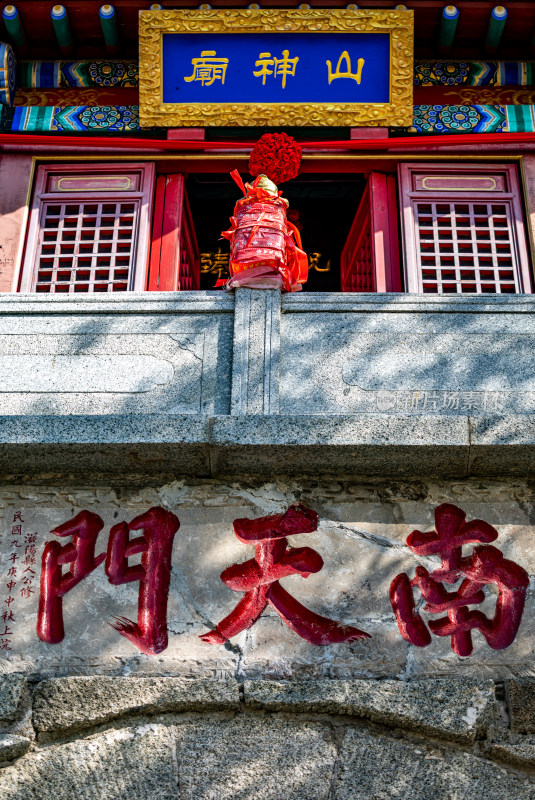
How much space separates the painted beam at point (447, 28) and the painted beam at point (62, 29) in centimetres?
333

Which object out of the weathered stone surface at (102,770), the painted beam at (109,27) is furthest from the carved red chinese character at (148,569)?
the painted beam at (109,27)

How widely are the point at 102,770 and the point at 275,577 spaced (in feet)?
4.65

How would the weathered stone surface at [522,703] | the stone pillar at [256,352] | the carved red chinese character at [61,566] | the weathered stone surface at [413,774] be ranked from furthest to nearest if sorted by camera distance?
the stone pillar at [256,352]
the carved red chinese character at [61,566]
the weathered stone surface at [522,703]
the weathered stone surface at [413,774]

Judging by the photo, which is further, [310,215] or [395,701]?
[310,215]

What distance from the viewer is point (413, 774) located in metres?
5.18

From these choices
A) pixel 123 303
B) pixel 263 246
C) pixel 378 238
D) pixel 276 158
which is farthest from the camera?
pixel 378 238

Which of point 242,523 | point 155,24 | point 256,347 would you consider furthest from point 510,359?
point 155,24

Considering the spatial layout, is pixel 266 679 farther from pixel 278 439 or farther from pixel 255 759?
pixel 278 439

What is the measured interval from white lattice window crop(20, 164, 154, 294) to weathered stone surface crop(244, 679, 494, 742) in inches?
155

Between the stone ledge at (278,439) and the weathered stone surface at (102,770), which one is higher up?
the stone ledge at (278,439)

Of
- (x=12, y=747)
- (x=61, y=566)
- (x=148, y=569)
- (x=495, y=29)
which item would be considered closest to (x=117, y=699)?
(x=12, y=747)

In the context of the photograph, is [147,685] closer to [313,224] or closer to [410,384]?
[410,384]

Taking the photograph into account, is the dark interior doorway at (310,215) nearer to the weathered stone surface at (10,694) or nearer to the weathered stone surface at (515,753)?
the weathered stone surface at (10,694)

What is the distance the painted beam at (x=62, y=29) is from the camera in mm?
8695
